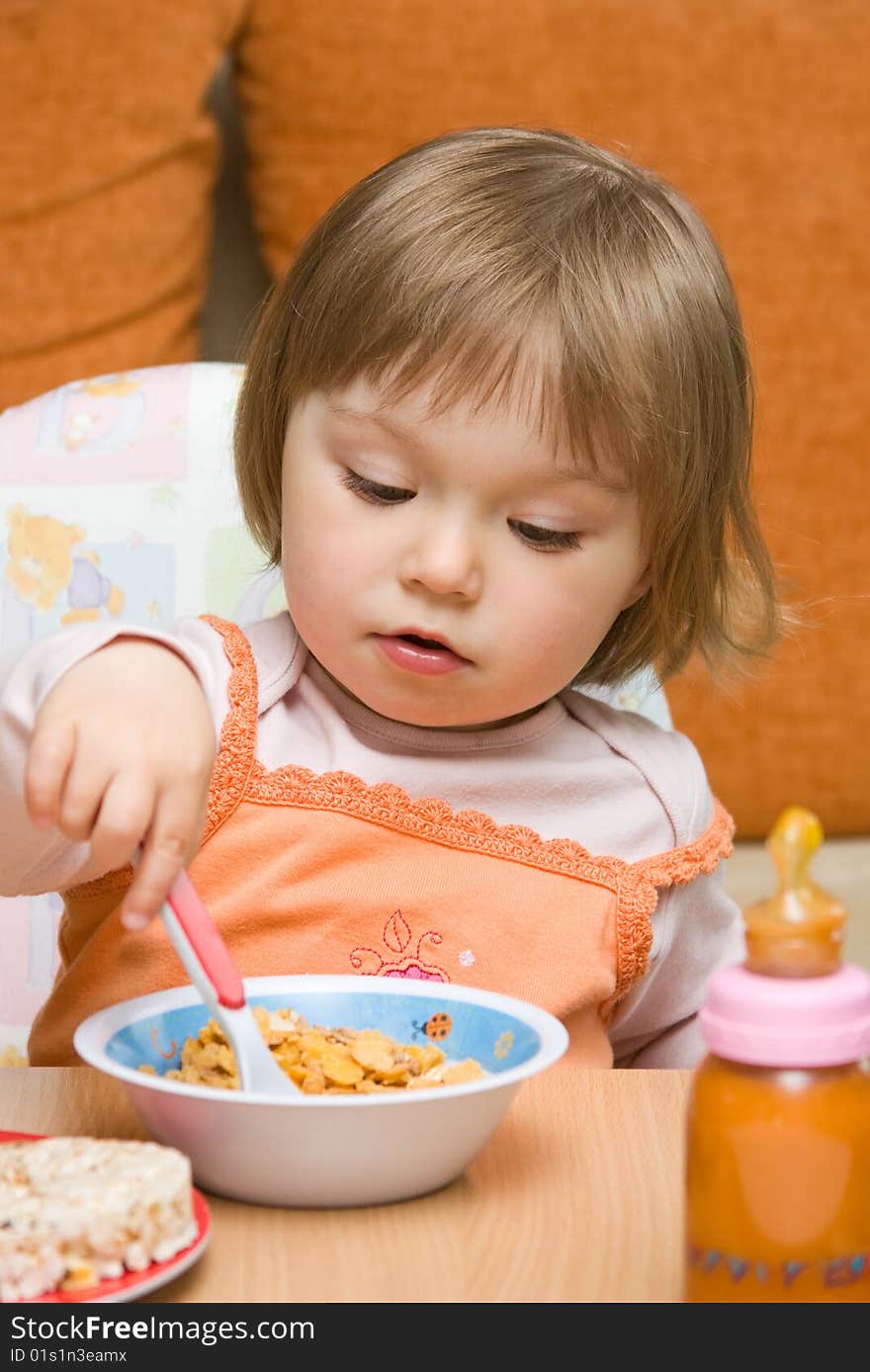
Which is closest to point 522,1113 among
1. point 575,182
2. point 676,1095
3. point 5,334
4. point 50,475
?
point 676,1095

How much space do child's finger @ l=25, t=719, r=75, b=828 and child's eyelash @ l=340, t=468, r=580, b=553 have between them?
0.31 meters

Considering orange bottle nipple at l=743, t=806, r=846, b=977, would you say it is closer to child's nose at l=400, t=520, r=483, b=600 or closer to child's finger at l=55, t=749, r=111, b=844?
child's finger at l=55, t=749, r=111, b=844

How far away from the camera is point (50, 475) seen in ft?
4.38

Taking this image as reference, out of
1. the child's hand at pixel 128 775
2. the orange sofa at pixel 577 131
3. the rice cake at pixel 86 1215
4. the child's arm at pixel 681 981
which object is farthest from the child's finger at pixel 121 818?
the orange sofa at pixel 577 131

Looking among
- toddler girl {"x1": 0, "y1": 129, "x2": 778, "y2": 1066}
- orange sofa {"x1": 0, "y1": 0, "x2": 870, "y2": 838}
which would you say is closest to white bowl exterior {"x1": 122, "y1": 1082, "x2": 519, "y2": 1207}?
toddler girl {"x1": 0, "y1": 129, "x2": 778, "y2": 1066}

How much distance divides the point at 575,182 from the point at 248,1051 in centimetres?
58

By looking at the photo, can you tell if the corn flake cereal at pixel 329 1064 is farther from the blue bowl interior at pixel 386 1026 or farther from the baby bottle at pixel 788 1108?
the baby bottle at pixel 788 1108

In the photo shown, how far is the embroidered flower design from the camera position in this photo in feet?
3.21

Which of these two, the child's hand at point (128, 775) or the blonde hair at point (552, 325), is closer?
the child's hand at point (128, 775)

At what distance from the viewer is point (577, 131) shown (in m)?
1.83

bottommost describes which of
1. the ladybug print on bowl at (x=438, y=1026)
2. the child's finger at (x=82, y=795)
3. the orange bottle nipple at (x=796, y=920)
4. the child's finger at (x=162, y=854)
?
the ladybug print on bowl at (x=438, y=1026)

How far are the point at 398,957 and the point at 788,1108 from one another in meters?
0.53

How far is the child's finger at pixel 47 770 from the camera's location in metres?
0.62

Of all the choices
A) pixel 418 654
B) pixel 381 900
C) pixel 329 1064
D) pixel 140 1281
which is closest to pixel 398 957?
pixel 381 900
